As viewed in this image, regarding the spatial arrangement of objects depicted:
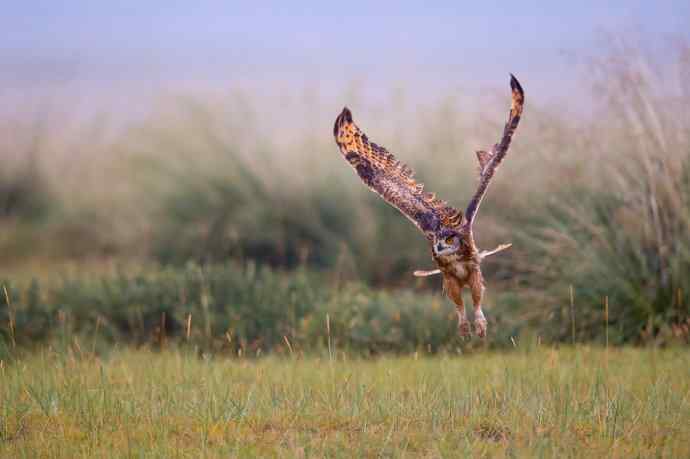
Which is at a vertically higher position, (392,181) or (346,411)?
(392,181)

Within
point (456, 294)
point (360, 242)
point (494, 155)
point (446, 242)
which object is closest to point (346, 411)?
point (456, 294)

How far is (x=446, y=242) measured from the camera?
4152 mm

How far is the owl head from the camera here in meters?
4.10

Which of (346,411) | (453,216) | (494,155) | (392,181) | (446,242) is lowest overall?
(346,411)

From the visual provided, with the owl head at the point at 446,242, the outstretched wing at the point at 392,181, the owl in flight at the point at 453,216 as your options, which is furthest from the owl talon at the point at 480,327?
the outstretched wing at the point at 392,181

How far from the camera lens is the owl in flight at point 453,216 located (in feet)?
13.5

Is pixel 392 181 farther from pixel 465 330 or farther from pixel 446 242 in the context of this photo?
pixel 465 330

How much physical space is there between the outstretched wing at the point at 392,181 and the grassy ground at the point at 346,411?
3.16 ft

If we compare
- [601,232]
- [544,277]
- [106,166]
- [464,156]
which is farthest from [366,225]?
[106,166]

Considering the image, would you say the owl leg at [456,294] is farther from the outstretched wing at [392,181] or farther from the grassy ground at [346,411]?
the grassy ground at [346,411]

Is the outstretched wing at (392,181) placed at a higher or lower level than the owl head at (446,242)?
higher

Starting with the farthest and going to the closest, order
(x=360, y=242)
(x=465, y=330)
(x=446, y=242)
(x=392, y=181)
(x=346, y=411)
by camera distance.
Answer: (x=360, y=242), (x=346, y=411), (x=392, y=181), (x=446, y=242), (x=465, y=330)

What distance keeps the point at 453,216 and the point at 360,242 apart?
5874 mm

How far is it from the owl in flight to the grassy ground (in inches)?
26.1
